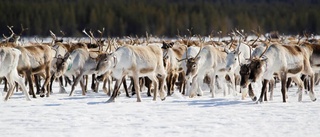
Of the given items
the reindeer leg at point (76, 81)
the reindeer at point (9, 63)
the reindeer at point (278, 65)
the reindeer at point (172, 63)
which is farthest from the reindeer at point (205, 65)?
the reindeer at point (9, 63)

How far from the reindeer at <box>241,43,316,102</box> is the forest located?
54.9 meters

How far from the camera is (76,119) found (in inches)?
422


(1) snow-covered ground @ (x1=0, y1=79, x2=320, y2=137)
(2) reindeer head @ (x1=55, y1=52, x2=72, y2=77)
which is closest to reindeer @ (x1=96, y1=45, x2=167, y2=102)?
(1) snow-covered ground @ (x1=0, y1=79, x2=320, y2=137)

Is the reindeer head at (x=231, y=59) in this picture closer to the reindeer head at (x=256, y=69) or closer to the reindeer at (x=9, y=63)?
the reindeer head at (x=256, y=69)

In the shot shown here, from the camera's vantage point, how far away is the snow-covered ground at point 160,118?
958cm

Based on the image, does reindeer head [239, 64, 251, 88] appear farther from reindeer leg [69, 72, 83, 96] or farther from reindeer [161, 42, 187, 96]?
reindeer leg [69, 72, 83, 96]

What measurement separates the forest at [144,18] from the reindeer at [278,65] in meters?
54.9

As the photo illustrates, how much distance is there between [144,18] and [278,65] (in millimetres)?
61714

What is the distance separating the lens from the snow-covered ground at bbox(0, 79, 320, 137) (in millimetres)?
9578

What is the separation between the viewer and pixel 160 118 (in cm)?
1089

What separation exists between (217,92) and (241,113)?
17.3 ft

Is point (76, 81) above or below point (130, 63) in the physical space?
below

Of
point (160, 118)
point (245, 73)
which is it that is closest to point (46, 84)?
point (245, 73)

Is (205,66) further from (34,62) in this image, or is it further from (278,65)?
(34,62)
